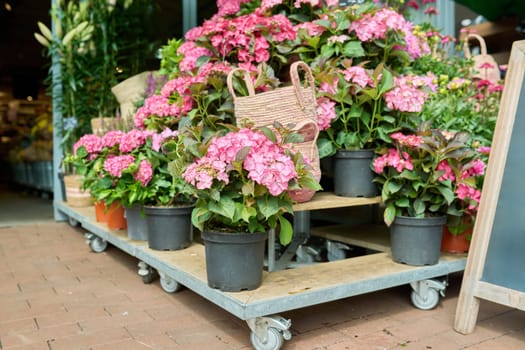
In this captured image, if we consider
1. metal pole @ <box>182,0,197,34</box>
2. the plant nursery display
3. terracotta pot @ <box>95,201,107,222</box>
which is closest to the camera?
the plant nursery display

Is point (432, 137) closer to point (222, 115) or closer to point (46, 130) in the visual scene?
point (222, 115)

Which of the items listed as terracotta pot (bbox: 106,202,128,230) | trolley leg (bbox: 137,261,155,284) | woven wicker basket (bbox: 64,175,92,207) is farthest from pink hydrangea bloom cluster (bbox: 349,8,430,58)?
woven wicker basket (bbox: 64,175,92,207)

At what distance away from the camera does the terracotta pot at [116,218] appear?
310 centimetres

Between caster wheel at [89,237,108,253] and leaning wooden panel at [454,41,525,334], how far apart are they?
8.00ft

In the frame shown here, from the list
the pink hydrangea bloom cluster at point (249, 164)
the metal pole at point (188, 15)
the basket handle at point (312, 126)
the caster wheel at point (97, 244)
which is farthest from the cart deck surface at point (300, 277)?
the metal pole at point (188, 15)

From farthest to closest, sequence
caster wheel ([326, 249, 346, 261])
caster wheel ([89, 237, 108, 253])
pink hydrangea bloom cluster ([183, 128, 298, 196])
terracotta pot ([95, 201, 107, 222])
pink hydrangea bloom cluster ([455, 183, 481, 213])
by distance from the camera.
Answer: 1. caster wheel ([89, 237, 108, 253])
2. terracotta pot ([95, 201, 107, 222])
3. caster wheel ([326, 249, 346, 261])
4. pink hydrangea bloom cluster ([455, 183, 481, 213])
5. pink hydrangea bloom cluster ([183, 128, 298, 196])

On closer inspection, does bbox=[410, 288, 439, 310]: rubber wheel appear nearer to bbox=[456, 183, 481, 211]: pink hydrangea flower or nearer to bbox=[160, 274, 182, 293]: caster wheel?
bbox=[456, 183, 481, 211]: pink hydrangea flower

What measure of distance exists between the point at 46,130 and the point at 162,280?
5461mm

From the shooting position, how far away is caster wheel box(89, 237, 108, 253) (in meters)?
3.48

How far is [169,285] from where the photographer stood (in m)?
2.52

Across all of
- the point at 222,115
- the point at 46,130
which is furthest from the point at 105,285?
the point at 46,130

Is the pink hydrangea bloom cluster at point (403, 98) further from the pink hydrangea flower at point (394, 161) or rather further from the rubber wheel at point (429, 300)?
the rubber wheel at point (429, 300)

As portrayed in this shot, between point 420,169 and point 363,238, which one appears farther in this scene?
point 363,238

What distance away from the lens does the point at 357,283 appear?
2074 millimetres
